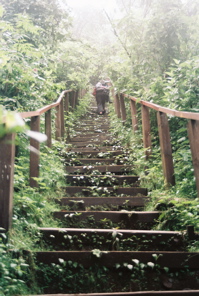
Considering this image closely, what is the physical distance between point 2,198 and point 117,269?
1.12m

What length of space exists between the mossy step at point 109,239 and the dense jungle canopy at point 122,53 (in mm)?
1845

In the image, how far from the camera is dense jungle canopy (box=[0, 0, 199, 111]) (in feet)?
12.9

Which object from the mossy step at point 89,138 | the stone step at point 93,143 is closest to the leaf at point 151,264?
the stone step at point 93,143

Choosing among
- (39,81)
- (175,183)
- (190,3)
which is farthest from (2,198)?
(190,3)

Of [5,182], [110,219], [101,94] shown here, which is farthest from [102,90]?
[5,182]

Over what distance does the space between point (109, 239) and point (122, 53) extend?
595 centimetres

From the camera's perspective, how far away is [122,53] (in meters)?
7.55

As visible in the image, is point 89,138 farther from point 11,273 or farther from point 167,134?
point 11,273

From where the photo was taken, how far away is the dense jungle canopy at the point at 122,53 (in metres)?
3.93

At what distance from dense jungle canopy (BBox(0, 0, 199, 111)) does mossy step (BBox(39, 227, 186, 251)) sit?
6.05 ft

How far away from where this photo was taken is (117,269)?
2.34m

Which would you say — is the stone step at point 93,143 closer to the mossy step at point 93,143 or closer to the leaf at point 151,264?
the mossy step at point 93,143

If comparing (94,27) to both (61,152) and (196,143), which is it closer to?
(61,152)

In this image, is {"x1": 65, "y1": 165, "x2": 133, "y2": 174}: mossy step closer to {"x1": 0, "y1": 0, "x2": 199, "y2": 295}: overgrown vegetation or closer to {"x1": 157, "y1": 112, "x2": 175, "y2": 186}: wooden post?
{"x1": 0, "y1": 0, "x2": 199, "y2": 295}: overgrown vegetation
